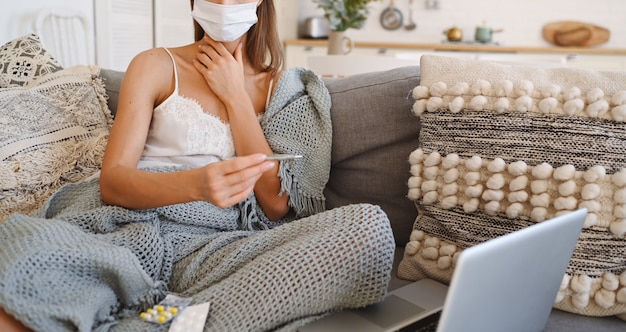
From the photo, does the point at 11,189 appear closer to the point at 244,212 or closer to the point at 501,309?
the point at 244,212

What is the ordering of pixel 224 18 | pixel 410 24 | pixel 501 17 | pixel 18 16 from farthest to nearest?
pixel 410 24
pixel 501 17
pixel 18 16
pixel 224 18

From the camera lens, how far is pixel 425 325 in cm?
85

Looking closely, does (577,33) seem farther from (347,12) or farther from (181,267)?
(181,267)

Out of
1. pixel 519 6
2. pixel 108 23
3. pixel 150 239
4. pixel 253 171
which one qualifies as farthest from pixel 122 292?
pixel 519 6

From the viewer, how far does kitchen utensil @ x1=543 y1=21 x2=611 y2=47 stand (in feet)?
13.6

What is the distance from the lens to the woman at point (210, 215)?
0.81 meters

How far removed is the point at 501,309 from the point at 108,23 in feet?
Result: 8.81

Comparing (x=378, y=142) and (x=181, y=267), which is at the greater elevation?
(x=378, y=142)

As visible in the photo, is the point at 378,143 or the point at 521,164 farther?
the point at 378,143

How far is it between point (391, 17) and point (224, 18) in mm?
3475

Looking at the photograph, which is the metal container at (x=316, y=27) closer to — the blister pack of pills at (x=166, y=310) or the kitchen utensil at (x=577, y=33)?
the kitchen utensil at (x=577, y=33)

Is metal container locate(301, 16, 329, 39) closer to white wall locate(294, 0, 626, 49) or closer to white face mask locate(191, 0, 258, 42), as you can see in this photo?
white wall locate(294, 0, 626, 49)

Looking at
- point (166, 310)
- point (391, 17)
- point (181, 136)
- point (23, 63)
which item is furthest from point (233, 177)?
point (391, 17)

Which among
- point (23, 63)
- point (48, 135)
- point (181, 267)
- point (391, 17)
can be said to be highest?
point (391, 17)
